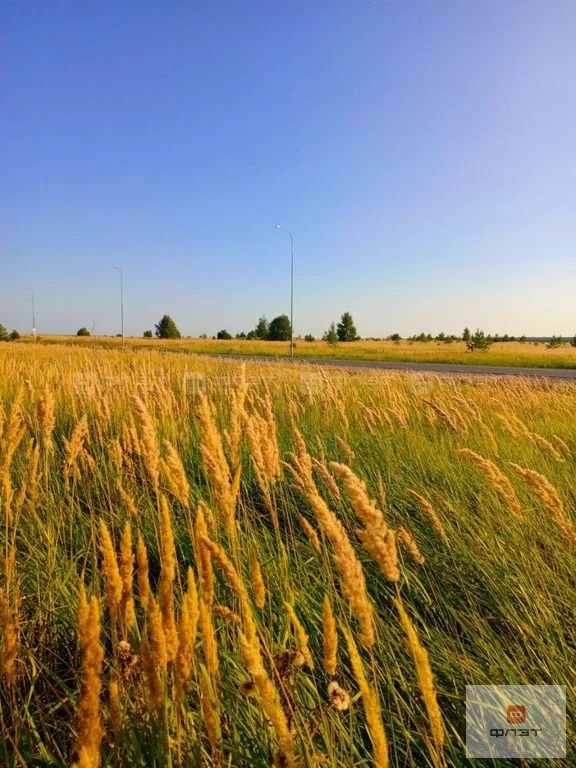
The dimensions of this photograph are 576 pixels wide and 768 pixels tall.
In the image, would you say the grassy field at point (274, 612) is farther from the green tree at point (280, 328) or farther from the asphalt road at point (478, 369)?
the green tree at point (280, 328)

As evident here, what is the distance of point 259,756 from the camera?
1103mm

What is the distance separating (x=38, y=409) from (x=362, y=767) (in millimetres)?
1781

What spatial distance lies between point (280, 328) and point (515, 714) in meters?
65.7

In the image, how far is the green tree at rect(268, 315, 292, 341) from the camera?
217 ft

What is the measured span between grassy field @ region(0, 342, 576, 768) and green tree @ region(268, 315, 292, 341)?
63.1 m

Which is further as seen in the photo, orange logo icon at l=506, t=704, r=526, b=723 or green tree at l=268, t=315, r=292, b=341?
green tree at l=268, t=315, r=292, b=341

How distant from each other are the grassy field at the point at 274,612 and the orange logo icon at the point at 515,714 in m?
0.09

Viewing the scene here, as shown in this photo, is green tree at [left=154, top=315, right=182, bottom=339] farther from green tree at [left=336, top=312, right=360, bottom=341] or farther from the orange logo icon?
the orange logo icon

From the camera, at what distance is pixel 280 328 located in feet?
218

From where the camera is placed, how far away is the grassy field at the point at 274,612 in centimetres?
78

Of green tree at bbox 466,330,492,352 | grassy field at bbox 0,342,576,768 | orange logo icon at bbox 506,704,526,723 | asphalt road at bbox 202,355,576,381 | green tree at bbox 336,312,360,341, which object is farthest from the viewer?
green tree at bbox 336,312,360,341

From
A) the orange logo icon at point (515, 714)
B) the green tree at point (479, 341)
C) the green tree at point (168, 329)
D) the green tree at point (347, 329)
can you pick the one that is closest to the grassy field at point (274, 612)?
the orange logo icon at point (515, 714)

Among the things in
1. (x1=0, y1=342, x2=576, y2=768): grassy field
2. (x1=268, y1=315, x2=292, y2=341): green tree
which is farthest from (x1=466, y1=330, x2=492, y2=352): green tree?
(x1=0, y1=342, x2=576, y2=768): grassy field

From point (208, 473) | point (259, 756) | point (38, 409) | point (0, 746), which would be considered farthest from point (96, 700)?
point (38, 409)
